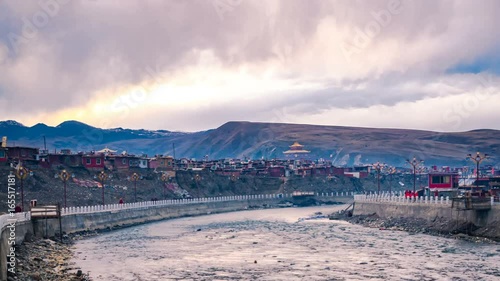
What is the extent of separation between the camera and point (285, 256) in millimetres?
61844

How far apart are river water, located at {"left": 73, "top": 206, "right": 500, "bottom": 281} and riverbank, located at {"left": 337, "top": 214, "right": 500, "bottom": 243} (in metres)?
2.03

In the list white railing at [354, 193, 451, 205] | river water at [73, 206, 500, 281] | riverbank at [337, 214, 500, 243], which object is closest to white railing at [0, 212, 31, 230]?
river water at [73, 206, 500, 281]

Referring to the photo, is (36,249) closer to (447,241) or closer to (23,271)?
(23,271)

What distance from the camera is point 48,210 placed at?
7294cm

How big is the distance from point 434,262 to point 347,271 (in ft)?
26.9

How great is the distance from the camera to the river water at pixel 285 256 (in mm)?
50812

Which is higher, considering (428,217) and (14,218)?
(14,218)

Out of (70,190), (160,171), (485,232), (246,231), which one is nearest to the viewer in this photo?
(485,232)

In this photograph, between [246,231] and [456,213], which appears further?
[246,231]

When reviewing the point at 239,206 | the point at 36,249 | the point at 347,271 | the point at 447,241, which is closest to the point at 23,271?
the point at 36,249

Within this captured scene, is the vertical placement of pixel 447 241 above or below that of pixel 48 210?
below

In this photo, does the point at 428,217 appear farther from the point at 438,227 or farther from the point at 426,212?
the point at 438,227

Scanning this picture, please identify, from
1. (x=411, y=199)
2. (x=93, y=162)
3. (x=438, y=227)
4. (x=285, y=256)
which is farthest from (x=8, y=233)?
(x=93, y=162)

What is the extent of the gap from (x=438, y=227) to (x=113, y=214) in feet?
155
